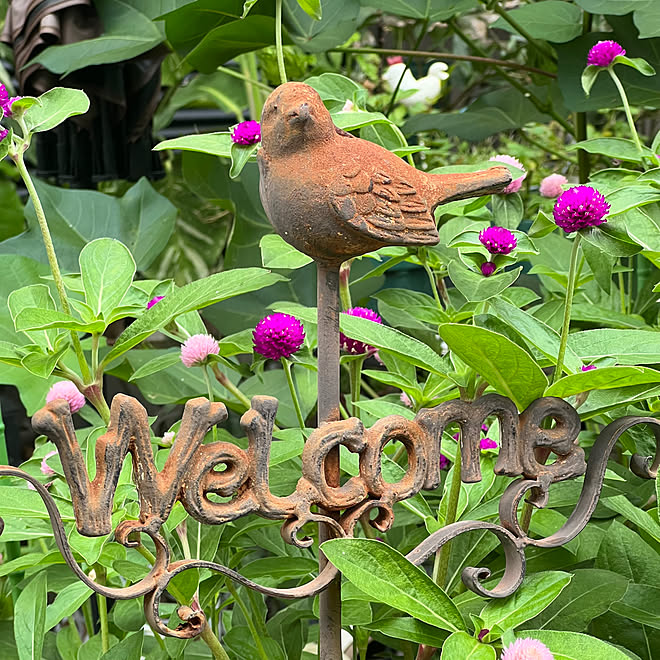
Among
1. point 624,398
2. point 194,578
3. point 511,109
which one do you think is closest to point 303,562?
point 194,578

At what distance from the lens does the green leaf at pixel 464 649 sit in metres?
0.39

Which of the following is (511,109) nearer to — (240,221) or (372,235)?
(240,221)

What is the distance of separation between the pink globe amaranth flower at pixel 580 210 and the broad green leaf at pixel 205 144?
24 cm

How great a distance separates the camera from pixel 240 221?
3.46 feet

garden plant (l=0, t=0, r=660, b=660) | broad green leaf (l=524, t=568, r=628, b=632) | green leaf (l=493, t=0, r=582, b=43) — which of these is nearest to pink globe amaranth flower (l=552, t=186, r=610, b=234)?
garden plant (l=0, t=0, r=660, b=660)

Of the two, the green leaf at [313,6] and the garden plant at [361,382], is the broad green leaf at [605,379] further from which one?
the green leaf at [313,6]

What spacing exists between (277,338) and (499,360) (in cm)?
15

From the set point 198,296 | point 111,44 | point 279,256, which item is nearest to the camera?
point 198,296

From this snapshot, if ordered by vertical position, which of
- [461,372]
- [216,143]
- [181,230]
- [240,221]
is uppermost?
[216,143]

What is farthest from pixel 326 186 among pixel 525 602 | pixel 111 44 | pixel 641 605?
pixel 111 44

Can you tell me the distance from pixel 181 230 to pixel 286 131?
1.11 meters

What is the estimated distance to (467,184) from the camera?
0.42 metres

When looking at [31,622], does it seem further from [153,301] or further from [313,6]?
[313,6]

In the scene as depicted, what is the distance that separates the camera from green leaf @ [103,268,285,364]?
Result: 0.48 metres
